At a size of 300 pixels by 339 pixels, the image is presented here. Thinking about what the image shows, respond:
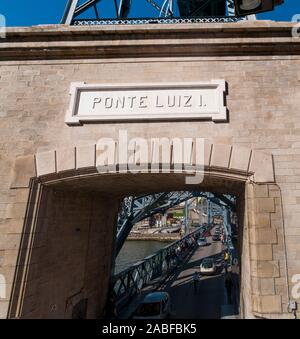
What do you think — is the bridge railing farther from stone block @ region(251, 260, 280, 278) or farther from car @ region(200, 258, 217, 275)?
stone block @ region(251, 260, 280, 278)

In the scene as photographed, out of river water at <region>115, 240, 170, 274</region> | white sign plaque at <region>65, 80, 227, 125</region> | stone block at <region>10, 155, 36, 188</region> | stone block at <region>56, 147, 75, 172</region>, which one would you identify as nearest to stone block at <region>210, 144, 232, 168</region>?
white sign plaque at <region>65, 80, 227, 125</region>

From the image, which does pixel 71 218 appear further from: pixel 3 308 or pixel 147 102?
pixel 147 102

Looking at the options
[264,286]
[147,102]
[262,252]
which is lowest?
[264,286]

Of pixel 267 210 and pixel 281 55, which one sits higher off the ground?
pixel 281 55

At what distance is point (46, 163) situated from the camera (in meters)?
5.18

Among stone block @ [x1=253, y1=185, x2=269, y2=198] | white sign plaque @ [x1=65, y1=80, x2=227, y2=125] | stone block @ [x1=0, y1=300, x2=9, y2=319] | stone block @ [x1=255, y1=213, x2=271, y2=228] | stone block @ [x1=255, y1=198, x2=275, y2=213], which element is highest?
white sign plaque @ [x1=65, y1=80, x2=227, y2=125]

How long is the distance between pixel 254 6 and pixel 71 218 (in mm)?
5848

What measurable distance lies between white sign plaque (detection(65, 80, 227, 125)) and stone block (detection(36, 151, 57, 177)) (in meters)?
0.79

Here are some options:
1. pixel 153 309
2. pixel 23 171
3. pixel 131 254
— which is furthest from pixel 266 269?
pixel 131 254

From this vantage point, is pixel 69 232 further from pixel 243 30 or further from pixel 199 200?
pixel 199 200

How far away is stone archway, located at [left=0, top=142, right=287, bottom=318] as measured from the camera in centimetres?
446

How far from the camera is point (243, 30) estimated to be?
5.54 meters

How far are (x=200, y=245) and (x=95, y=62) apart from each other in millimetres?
33834
